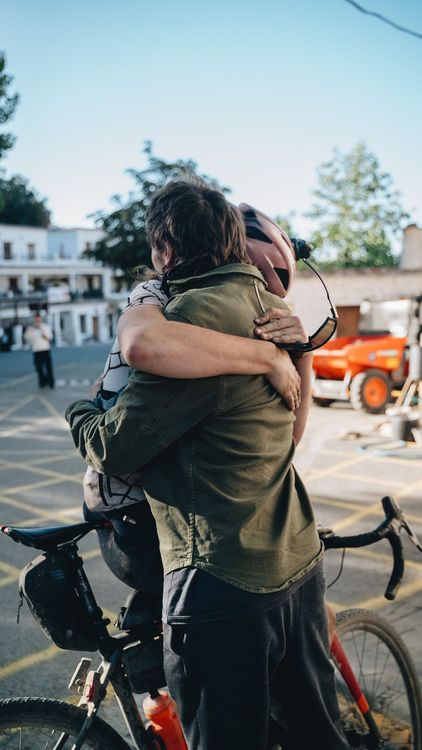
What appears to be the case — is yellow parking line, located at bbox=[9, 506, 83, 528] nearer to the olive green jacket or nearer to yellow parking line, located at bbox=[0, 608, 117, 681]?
yellow parking line, located at bbox=[0, 608, 117, 681]

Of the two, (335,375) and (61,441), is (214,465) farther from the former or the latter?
(335,375)

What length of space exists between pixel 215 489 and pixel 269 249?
28.8 inches

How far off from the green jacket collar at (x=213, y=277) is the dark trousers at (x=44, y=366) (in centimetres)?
1537

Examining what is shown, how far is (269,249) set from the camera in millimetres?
1876

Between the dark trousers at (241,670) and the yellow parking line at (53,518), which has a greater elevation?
the dark trousers at (241,670)

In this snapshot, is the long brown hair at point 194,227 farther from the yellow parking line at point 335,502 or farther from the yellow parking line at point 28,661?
the yellow parking line at point 335,502

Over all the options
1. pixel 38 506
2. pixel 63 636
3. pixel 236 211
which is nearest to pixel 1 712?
pixel 63 636

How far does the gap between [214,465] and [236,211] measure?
59 centimetres

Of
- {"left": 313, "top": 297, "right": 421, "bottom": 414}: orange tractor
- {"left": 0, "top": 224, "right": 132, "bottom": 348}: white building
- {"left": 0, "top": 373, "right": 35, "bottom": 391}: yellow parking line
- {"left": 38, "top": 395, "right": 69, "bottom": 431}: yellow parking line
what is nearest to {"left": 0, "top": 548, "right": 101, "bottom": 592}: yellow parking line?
{"left": 38, "top": 395, "right": 69, "bottom": 431}: yellow parking line

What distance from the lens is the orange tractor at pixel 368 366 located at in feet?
39.3

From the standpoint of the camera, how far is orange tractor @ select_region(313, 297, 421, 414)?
39.3ft

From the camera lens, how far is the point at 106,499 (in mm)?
1710

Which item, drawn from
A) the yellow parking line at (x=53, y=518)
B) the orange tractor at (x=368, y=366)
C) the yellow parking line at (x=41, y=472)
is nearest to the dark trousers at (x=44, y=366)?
the orange tractor at (x=368, y=366)

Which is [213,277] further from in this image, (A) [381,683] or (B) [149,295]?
(A) [381,683]
